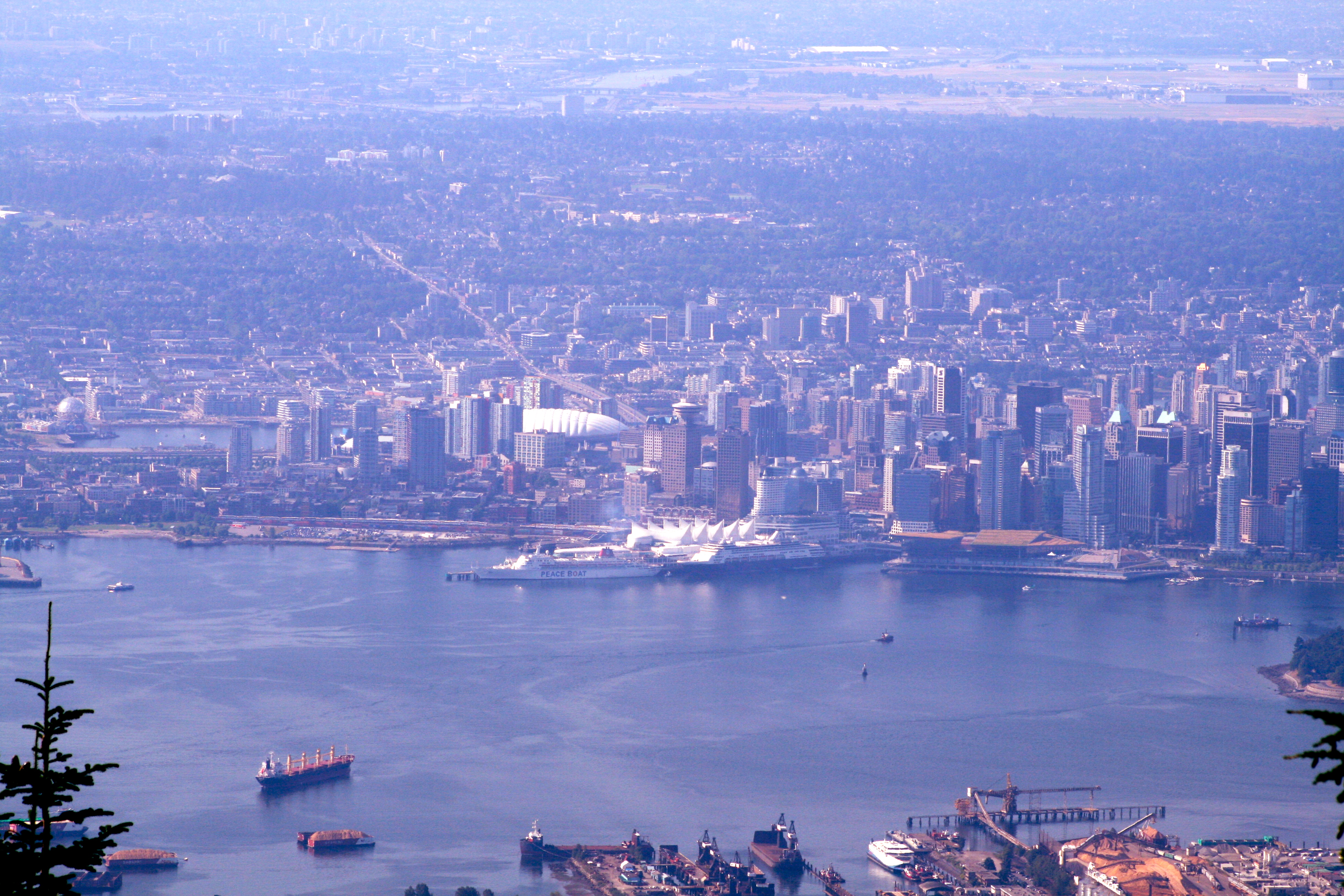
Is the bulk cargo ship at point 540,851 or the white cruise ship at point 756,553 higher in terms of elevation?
the white cruise ship at point 756,553

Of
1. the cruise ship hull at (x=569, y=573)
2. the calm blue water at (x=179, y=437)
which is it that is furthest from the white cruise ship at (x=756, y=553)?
the calm blue water at (x=179, y=437)

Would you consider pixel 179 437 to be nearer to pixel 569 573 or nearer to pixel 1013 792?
pixel 569 573

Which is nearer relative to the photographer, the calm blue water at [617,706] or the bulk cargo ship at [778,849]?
the bulk cargo ship at [778,849]

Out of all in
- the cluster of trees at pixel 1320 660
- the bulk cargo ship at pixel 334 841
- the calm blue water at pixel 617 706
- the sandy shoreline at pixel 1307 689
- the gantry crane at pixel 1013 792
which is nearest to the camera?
the bulk cargo ship at pixel 334 841

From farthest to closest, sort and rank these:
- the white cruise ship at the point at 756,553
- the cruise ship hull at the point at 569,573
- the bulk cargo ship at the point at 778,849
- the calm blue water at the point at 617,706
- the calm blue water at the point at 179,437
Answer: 1. the calm blue water at the point at 179,437
2. the white cruise ship at the point at 756,553
3. the cruise ship hull at the point at 569,573
4. the calm blue water at the point at 617,706
5. the bulk cargo ship at the point at 778,849

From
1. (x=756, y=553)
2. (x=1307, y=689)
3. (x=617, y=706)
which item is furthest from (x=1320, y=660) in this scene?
(x=756, y=553)

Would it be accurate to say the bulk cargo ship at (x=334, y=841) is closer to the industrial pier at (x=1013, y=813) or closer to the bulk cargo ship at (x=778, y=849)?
the bulk cargo ship at (x=778, y=849)
